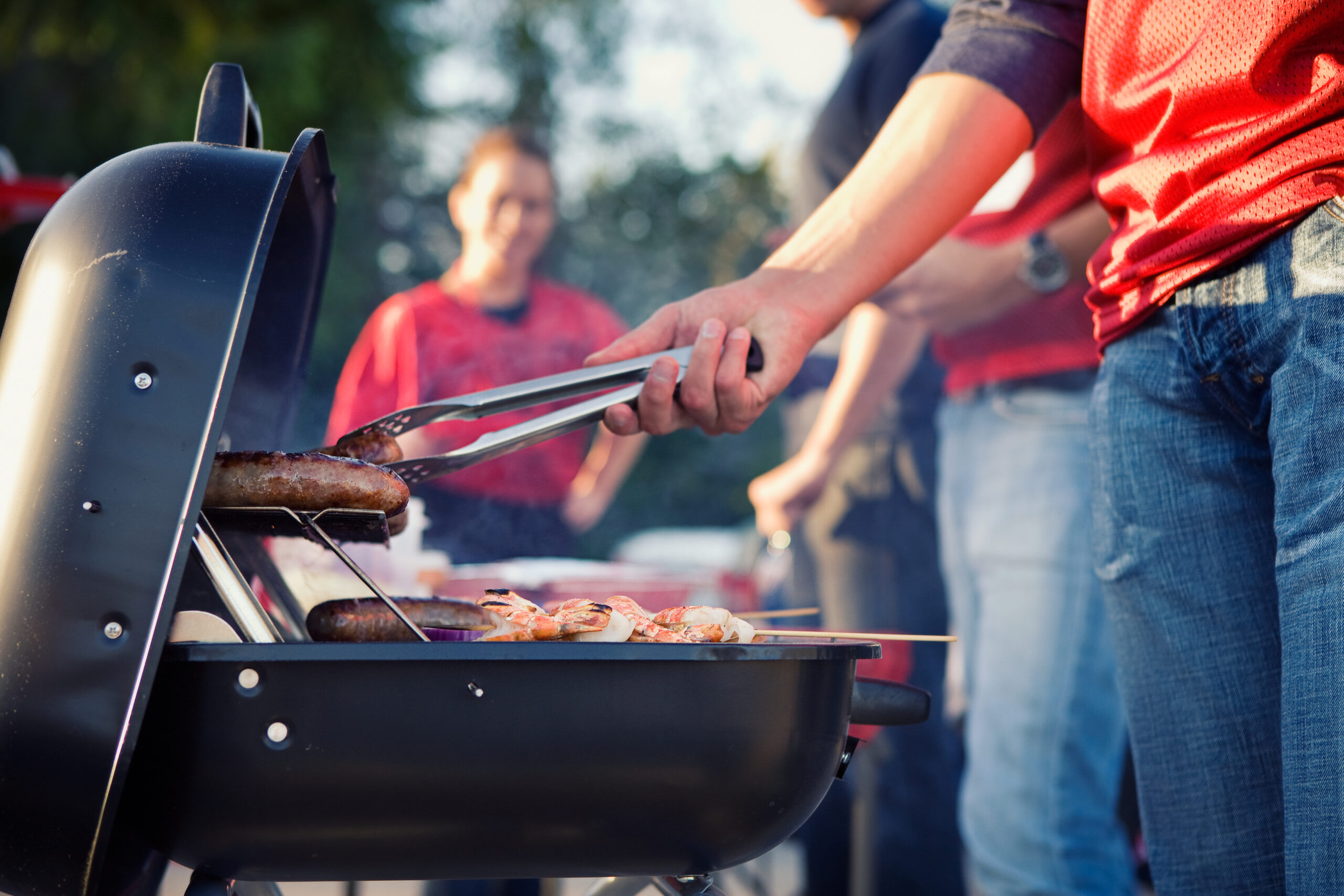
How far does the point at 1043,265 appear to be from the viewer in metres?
1.79

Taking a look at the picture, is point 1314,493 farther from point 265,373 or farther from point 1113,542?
point 265,373

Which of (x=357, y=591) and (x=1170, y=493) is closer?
(x=1170, y=493)

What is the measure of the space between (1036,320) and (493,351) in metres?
1.92

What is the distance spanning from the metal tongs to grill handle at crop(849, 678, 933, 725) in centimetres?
41

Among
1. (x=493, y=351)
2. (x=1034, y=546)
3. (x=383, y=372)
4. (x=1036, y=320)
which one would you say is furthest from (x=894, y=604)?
(x=383, y=372)

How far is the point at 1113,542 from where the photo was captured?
1047mm

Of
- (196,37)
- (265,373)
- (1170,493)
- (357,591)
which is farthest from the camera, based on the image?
(196,37)

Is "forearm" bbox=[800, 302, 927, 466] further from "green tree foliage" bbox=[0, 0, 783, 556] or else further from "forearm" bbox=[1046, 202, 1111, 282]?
"green tree foliage" bbox=[0, 0, 783, 556]

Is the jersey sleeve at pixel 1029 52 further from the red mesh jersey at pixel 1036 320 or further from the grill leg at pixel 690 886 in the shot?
the grill leg at pixel 690 886

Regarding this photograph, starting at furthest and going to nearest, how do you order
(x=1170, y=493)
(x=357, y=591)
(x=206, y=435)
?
(x=357, y=591)
(x=1170, y=493)
(x=206, y=435)

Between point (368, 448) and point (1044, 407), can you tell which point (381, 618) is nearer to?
point (368, 448)

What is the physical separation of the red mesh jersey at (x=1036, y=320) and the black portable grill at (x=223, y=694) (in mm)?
1148

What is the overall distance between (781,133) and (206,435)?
16240mm

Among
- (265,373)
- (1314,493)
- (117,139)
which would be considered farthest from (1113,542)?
(117,139)
